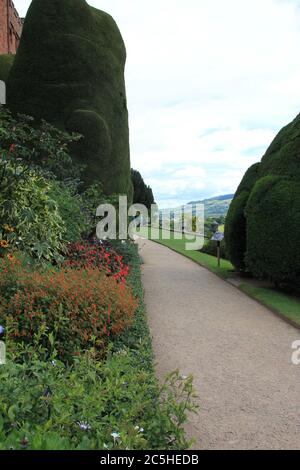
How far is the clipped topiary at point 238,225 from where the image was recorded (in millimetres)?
10820

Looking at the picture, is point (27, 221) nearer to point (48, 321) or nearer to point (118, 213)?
point (48, 321)

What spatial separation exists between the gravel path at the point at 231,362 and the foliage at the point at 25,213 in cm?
202

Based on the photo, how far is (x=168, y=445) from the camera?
255 cm

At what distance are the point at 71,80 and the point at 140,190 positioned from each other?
2284cm

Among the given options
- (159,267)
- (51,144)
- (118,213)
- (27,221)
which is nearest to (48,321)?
(27,221)

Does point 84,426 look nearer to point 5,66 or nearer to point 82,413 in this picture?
point 82,413

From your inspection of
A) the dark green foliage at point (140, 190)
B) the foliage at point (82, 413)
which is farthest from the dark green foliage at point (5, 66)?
the dark green foliage at point (140, 190)

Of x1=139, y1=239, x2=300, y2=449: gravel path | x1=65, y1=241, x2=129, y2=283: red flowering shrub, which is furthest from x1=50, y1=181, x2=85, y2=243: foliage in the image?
x1=139, y1=239, x2=300, y2=449: gravel path

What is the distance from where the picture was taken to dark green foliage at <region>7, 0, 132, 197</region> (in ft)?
34.6

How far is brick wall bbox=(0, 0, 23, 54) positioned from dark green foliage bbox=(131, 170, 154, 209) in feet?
48.4

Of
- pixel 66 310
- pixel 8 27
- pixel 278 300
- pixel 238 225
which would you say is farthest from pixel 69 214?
pixel 8 27

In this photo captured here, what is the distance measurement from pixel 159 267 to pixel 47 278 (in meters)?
9.41

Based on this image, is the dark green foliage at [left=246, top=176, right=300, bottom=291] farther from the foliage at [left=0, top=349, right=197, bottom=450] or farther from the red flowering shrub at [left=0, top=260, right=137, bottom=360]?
the foliage at [left=0, top=349, right=197, bottom=450]
